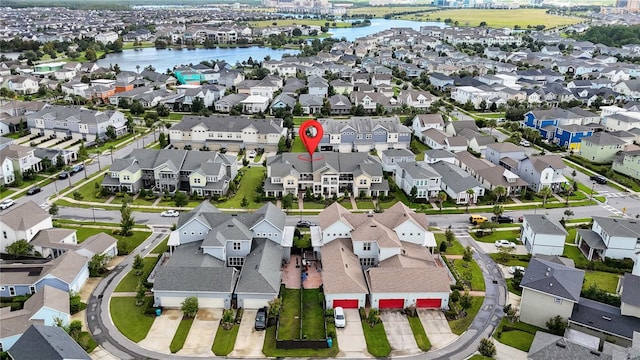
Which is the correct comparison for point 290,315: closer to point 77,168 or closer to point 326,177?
point 326,177

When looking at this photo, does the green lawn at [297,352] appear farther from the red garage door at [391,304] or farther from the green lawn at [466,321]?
the green lawn at [466,321]

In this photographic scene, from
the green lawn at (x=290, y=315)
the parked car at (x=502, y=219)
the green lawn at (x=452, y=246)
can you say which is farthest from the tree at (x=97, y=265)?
the parked car at (x=502, y=219)

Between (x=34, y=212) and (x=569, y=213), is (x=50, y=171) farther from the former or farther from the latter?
(x=569, y=213)

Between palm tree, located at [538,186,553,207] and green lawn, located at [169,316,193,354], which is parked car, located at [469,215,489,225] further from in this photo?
green lawn, located at [169,316,193,354]

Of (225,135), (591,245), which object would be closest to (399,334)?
(591,245)

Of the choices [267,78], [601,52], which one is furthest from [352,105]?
[601,52]

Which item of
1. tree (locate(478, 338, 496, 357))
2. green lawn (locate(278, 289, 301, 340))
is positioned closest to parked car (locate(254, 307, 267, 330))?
green lawn (locate(278, 289, 301, 340))
